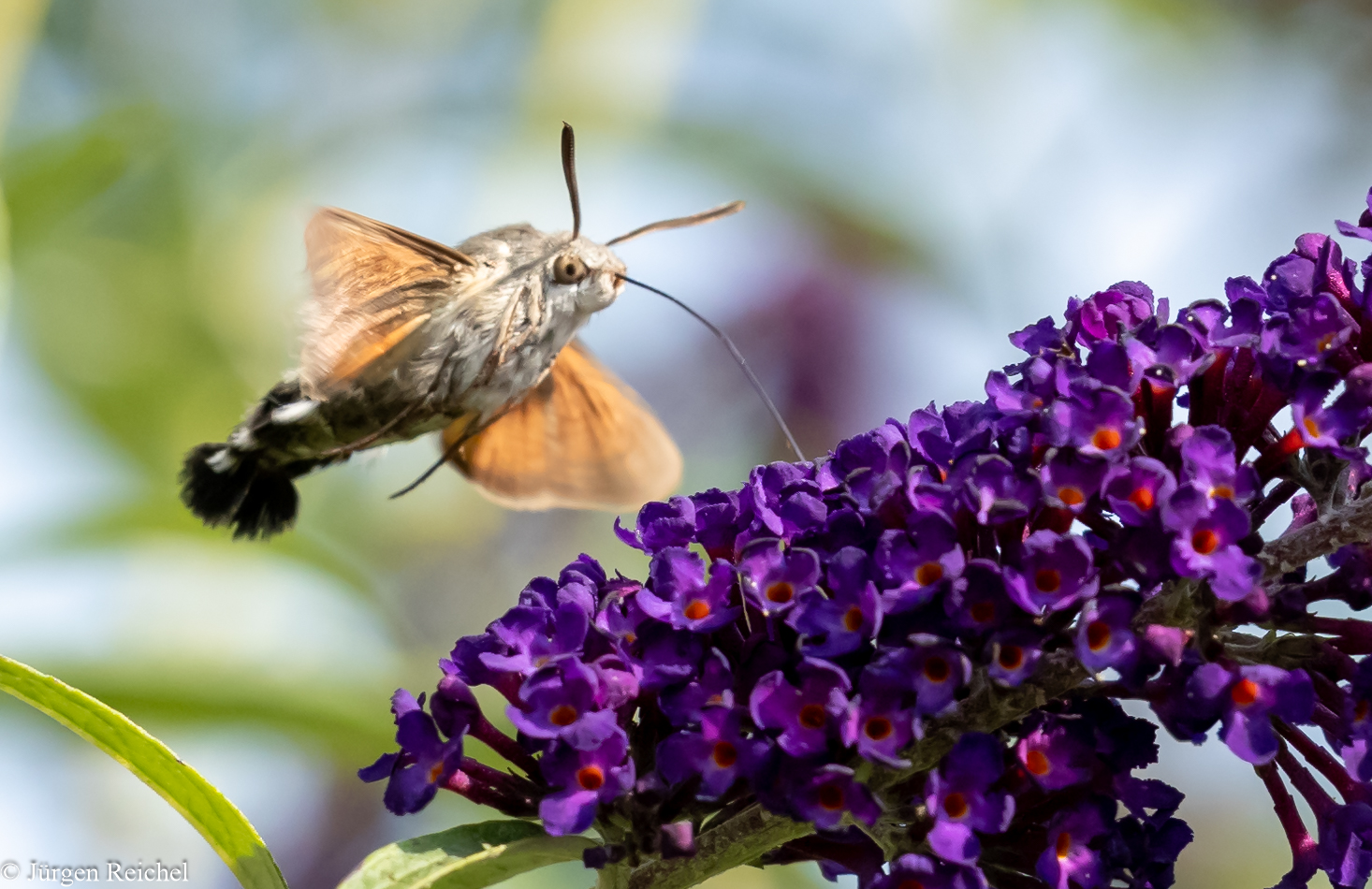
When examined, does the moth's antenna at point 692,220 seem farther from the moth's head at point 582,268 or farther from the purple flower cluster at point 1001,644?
the purple flower cluster at point 1001,644

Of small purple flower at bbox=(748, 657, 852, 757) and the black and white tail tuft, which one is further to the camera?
the black and white tail tuft

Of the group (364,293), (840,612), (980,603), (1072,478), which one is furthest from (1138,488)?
(364,293)

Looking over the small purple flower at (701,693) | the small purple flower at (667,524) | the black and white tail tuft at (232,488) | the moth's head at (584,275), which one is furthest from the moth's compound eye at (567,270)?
the small purple flower at (701,693)

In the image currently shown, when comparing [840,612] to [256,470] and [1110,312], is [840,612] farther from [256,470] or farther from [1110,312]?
[256,470]

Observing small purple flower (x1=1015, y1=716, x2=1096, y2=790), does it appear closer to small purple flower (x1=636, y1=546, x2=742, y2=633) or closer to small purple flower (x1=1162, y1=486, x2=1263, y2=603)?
small purple flower (x1=1162, y1=486, x2=1263, y2=603)

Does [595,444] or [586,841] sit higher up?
[595,444]

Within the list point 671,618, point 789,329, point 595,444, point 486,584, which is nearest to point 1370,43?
point 789,329

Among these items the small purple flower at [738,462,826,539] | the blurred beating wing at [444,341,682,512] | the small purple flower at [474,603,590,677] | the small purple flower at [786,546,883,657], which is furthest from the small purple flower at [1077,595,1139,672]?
the blurred beating wing at [444,341,682,512]

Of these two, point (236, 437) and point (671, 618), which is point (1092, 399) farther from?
point (236, 437)
